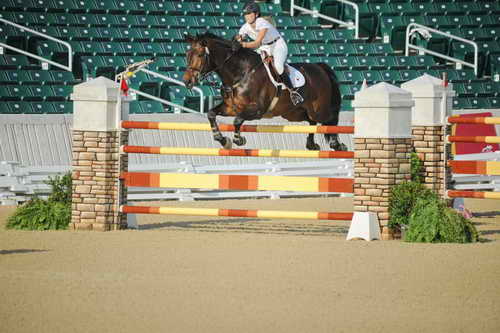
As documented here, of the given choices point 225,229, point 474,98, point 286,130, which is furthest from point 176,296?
point 474,98

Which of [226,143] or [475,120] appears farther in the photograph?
[475,120]

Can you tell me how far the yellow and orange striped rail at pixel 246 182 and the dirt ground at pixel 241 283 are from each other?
0.56 metres

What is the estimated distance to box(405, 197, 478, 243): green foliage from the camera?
43.8ft

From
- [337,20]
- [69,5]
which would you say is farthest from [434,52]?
[69,5]

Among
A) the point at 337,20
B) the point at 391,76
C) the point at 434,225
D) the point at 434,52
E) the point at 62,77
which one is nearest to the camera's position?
the point at 434,225

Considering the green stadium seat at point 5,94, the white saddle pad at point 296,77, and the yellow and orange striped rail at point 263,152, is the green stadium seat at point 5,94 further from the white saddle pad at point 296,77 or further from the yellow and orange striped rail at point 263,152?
the white saddle pad at point 296,77

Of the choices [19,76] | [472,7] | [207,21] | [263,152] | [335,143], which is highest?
[472,7]

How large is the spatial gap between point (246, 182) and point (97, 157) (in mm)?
1880

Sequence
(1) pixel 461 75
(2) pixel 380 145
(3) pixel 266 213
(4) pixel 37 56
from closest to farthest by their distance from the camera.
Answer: (2) pixel 380 145 → (3) pixel 266 213 → (4) pixel 37 56 → (1) pixel 461 75

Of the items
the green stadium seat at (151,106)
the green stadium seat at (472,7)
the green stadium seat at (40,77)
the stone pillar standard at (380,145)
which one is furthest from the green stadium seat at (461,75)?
the stone pillar standard at (380,145)

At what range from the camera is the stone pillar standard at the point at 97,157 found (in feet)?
48.4

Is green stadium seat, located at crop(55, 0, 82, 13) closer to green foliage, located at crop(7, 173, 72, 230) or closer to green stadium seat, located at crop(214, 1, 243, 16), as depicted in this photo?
green stadium seat, located at crop(214, 1, 243, 16)

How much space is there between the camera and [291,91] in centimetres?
1430

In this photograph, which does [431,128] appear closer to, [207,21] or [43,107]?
[43,107]
